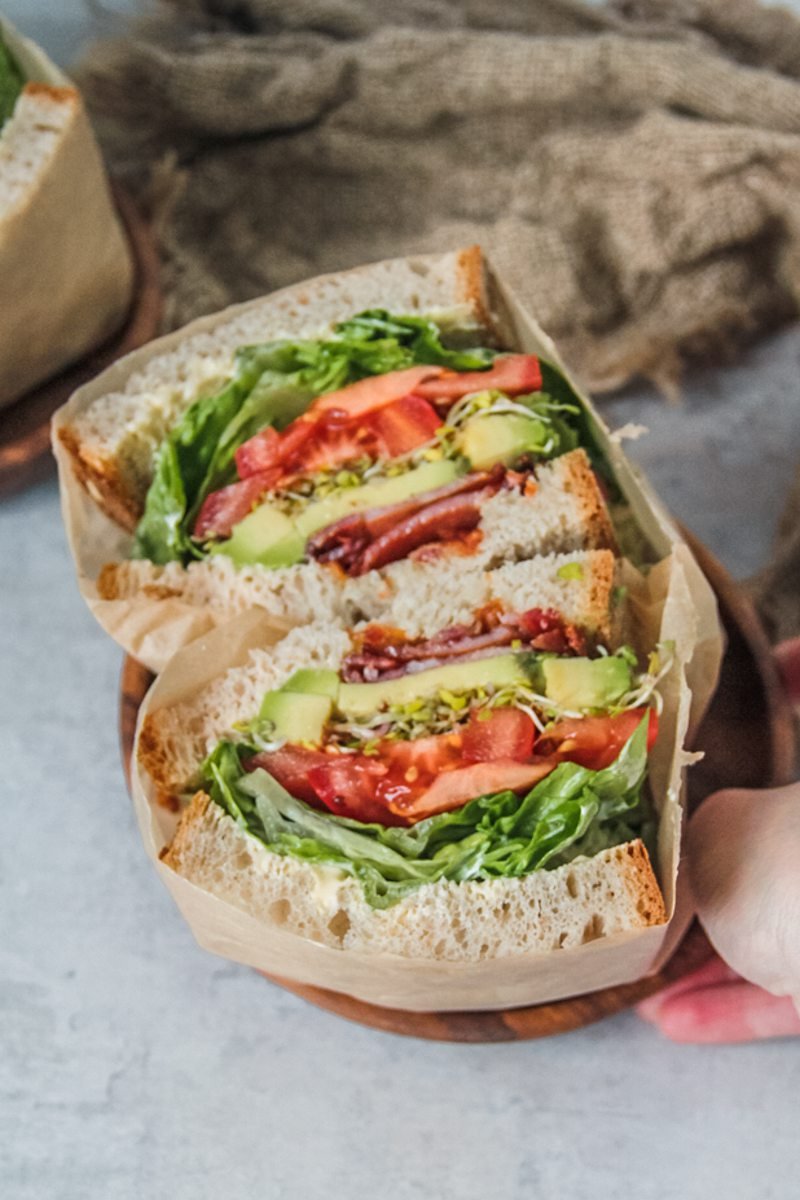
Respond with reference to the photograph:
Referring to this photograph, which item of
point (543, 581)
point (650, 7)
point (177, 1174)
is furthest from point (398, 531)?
point (650, 7)

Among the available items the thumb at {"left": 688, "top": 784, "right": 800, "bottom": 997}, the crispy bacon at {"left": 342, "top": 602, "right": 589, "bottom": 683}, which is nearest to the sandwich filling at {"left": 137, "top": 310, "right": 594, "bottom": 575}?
the crispy bacon at {"left": 342, "top": 602, "right": 589, "bottom": 683}

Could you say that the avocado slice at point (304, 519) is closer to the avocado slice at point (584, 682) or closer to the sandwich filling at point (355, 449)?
the sandwich filling at point (355, 449)

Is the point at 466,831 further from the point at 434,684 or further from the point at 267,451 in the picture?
the point at 267,451

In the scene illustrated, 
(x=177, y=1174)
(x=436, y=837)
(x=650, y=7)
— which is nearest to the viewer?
(x=436, y=837)

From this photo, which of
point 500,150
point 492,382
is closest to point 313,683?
point 492,382

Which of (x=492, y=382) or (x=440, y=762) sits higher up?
(x=492, y=382)

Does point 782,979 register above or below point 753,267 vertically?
below

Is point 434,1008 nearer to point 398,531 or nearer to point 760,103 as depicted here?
point 398,531
